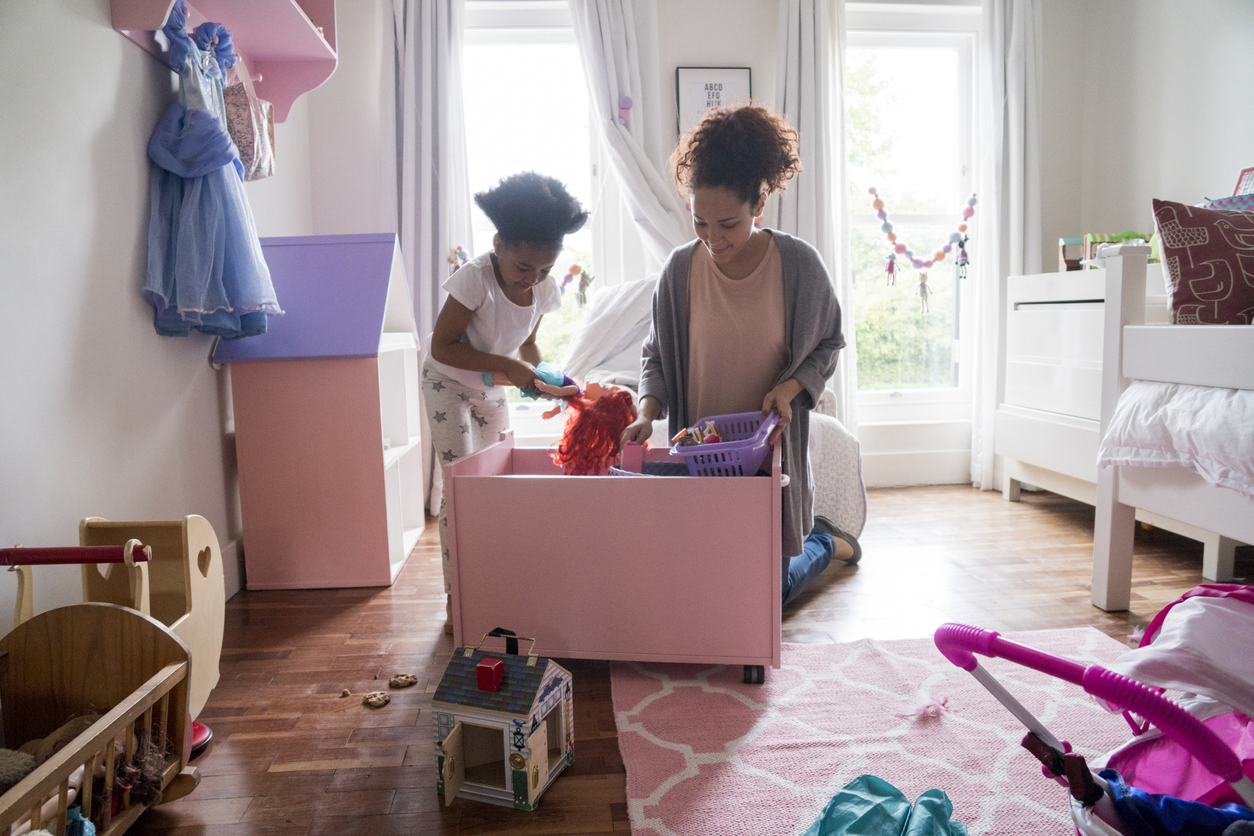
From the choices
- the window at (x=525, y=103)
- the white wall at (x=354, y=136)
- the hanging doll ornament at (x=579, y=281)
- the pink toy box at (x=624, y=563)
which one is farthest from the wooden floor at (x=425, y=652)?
the window at (x=525, y=103)

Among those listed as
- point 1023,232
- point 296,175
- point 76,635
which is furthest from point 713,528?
point 1023,232

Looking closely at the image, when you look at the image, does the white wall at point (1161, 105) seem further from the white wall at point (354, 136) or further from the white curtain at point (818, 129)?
the white wall at point (354, 136)

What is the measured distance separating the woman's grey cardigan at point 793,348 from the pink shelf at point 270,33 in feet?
4.24

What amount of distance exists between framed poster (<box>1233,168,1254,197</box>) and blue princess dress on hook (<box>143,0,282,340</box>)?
121 inches

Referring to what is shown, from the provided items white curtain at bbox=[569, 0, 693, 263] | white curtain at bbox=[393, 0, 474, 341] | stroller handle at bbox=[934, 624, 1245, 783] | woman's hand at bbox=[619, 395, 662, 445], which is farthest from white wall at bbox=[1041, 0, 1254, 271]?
stroller handle at bbox=[934, 624, 1245, 783]

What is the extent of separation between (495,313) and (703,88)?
2068 mm

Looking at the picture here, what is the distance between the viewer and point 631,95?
338 cm

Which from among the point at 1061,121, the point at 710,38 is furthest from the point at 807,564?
the point at 1061,121

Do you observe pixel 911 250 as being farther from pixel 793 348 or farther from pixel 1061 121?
pixel 793 348

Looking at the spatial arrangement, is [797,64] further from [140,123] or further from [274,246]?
[140,123]

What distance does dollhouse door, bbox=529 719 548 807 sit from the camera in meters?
1.25

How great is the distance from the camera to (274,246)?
2441 mm

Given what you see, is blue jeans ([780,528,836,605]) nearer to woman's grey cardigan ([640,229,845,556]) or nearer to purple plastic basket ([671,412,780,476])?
woman's grey cardigan ([640,229,845,556])

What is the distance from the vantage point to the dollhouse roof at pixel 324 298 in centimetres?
226
